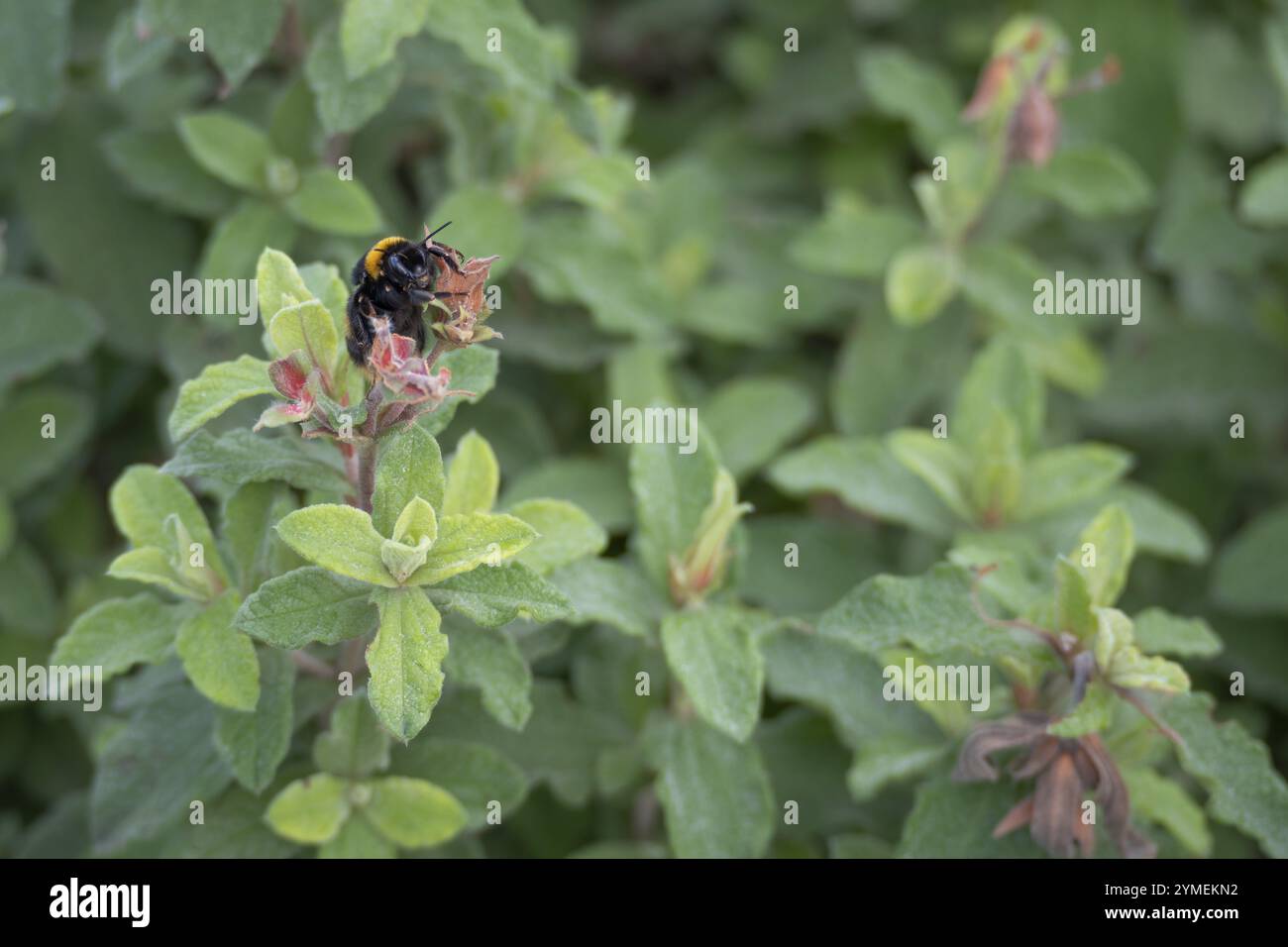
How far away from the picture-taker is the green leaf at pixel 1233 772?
6.78ft

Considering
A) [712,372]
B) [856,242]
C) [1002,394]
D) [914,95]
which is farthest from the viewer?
[712,372]

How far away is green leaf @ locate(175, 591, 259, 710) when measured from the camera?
1.92 m

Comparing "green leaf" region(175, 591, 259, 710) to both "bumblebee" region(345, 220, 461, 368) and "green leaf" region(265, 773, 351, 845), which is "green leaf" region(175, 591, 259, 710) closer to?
"green leaf" region(265, 773, 351, 845)

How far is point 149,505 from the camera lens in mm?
2119

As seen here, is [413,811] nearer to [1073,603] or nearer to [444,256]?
[444,256]

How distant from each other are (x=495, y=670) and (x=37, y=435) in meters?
1.48

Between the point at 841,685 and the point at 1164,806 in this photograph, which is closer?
the point at 1164,806

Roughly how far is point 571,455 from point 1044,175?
135cm

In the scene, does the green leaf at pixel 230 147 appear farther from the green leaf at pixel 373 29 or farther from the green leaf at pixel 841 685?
the green leaf at pixel 841 685

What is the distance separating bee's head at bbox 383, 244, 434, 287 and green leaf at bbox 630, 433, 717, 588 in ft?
1.99

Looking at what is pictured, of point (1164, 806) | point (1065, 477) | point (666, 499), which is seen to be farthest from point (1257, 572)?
point (666, 499)

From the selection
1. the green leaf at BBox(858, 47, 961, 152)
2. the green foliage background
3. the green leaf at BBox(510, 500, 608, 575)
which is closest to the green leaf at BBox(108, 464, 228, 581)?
the green foliage background

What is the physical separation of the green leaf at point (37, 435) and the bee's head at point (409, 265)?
1.43m

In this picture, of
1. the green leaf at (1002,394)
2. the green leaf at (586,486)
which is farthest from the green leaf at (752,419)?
the green leaf at (1002,394)
